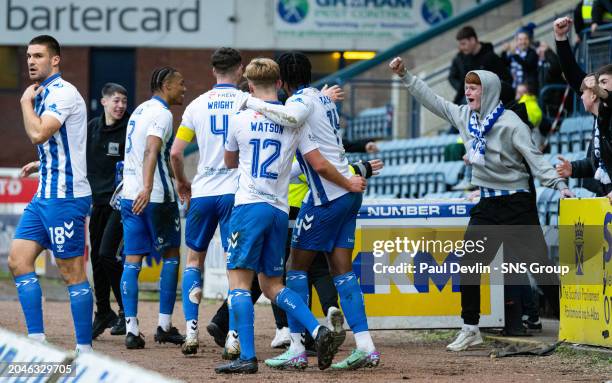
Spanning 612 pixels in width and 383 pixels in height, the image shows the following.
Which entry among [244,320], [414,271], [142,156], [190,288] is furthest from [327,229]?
[414,271]

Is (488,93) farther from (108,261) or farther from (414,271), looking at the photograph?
(108,261)

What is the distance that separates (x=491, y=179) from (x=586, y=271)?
1058mm

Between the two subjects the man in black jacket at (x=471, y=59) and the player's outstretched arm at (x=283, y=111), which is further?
the man in black jacket at (x=471, y=59)

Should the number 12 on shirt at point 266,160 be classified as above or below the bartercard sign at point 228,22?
below

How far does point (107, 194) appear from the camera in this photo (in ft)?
36.0

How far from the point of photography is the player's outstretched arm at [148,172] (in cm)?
925

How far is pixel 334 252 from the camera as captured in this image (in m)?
8.04

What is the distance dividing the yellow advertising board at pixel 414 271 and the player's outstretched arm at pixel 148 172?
6.23 ft

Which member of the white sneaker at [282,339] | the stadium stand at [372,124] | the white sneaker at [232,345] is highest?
the stadium stand at [372,124]

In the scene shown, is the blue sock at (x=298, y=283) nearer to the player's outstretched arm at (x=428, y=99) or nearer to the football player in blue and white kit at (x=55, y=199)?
the football player in blue and white kit at (x=55, y=199)

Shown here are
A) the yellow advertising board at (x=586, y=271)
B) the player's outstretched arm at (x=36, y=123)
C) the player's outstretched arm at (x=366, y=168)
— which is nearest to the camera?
the player's outstretched arm at (x=36, y=123)

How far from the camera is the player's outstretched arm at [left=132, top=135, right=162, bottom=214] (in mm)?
9250

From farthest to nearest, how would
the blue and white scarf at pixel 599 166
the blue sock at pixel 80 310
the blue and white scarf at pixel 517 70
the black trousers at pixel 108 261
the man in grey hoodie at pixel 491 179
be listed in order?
the blue and white scarf at pixel 517 70, the black trousers at pixel 108 261, the man in grey hoodie at pixel 491 179, the blue and white scarf at pixel 599 166, the blue sock at pixel 80 310

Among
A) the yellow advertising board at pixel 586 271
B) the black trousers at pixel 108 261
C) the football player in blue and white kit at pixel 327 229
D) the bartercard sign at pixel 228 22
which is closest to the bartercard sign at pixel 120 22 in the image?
the bartercard sign at pixel 228 22
